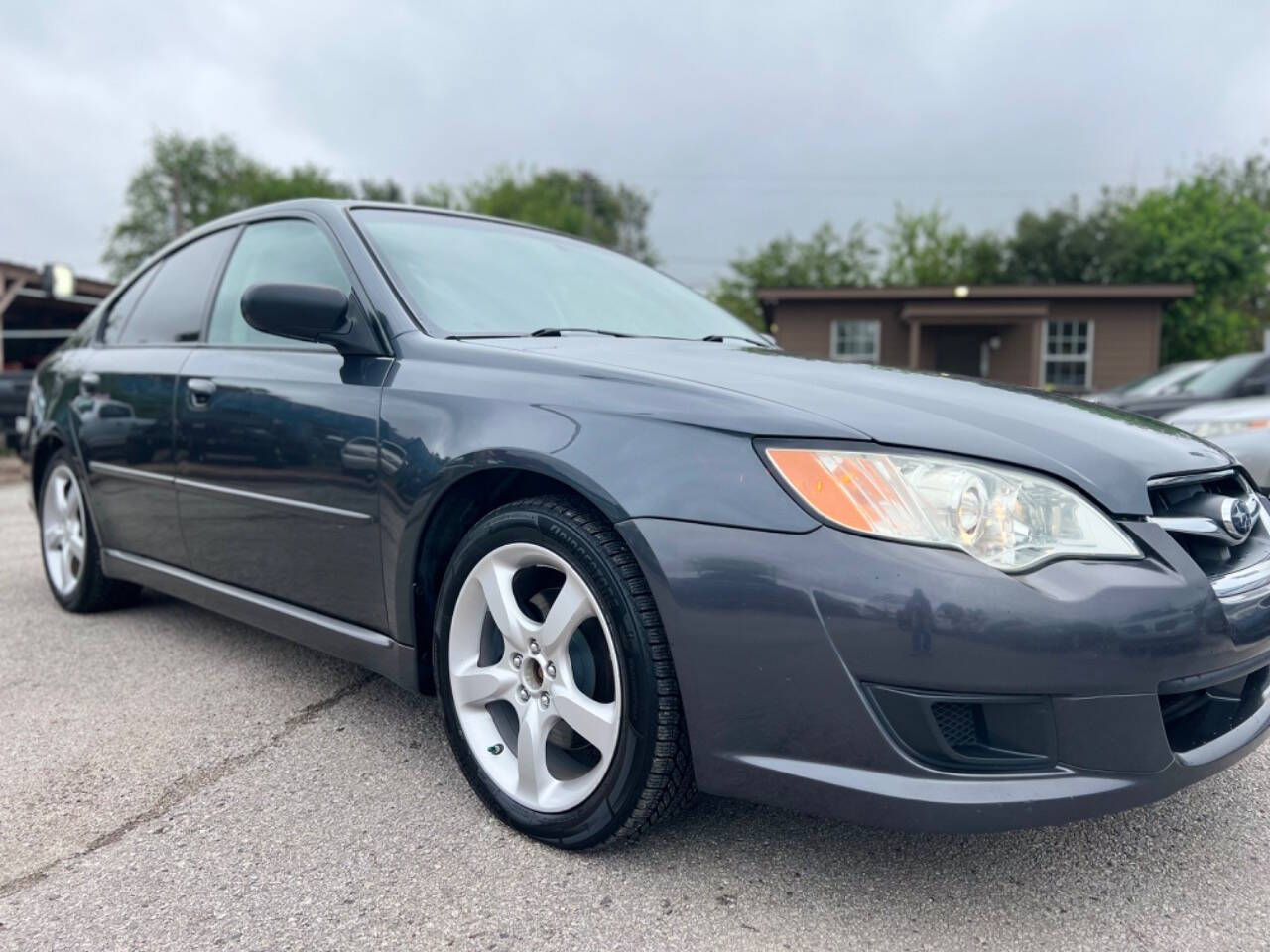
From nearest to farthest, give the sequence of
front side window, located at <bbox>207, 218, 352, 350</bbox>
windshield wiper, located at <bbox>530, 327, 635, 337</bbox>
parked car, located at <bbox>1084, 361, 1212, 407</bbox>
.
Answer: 1. windshield wiper, located at <bbox>530, 327, 635, 337</bbox>
2. front side window, located at <bbox>207, 218, 352, 350</bbox>
3. parked car, located at <bbox>1084, 361, 1212, 407</bbox>

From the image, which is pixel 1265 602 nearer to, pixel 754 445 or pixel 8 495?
pixel 754 445

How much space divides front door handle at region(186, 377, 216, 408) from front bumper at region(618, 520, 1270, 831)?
5.93ft

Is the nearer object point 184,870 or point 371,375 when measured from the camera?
point 184,870

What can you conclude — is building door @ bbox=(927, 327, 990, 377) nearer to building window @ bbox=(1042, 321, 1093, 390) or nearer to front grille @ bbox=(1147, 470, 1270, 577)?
building window @ bbox=(1042, 321, 1093, 390)

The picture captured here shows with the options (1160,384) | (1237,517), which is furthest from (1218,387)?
(1237,517)

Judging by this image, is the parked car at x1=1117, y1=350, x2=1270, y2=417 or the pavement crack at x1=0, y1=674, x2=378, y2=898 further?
the parked car at x1=1117, y1=350, x2=1270, y2=417

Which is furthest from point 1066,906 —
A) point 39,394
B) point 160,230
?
point 160,230

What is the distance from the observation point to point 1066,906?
1.73 meters

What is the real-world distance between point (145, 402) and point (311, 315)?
1.21 metres

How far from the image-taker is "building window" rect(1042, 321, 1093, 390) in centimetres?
1861

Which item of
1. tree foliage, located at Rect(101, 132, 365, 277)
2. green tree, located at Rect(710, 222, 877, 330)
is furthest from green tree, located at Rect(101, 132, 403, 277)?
green tree, located at Rect(710, 222, 877, 330)

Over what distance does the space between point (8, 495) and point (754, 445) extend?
367 inches

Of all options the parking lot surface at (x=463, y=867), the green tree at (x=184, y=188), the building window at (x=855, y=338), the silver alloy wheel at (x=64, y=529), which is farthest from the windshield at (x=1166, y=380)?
the green tree at (x=184, y=188)

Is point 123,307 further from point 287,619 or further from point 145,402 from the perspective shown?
point 287,619
